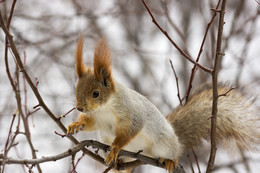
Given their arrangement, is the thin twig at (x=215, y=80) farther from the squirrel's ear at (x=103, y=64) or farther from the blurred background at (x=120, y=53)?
the blurred background at (x=120, y=53)

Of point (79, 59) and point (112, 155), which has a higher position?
point (79, 59)

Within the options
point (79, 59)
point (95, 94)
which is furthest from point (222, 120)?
point (79, 59)

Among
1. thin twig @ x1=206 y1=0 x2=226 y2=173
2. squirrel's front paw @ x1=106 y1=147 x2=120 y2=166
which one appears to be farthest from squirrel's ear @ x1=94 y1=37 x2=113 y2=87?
thin twig @ x1=206 y1=0 x2=226 y2=173

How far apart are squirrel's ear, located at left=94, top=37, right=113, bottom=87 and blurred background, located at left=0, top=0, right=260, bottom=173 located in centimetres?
117

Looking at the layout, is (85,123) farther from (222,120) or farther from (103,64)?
(222,120)

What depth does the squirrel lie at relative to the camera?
2.04 metres

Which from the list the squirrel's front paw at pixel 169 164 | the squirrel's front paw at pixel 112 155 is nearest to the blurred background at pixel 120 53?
the squirrel's front paw at pixel 169 164

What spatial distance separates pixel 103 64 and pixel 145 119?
0.51 m

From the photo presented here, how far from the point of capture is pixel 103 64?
6.75 feet

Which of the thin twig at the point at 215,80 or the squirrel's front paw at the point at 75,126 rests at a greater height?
the squirrel's front paw at the point at 75,126

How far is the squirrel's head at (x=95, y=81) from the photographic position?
1.94 metres

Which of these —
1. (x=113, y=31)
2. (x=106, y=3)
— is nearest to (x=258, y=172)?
(x=106, y=3)

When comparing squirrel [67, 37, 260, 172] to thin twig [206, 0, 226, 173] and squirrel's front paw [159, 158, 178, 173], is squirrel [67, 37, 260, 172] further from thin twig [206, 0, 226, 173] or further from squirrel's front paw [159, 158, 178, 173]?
thin twig [206, 0, 226, 173]

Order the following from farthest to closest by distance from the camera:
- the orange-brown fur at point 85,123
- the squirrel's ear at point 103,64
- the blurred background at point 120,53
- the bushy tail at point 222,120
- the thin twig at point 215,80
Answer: the blurred background at point 120,53, the bushy tail at point 222,120, the orange-brown fur at point 85,123, the squirrel's ear at point 103,64, the thin twig at point 215,80
